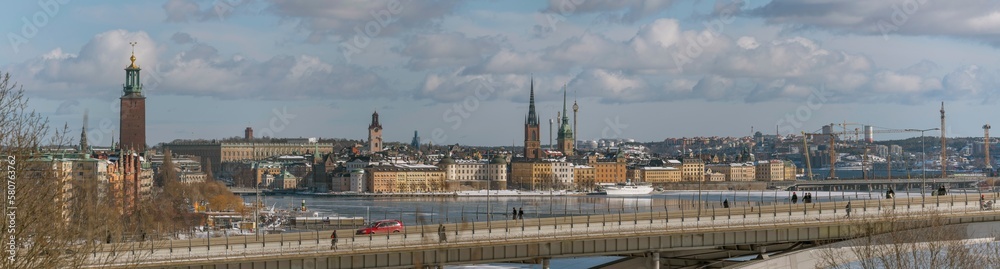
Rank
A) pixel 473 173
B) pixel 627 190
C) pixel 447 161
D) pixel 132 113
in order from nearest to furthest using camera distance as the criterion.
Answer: pixel 132 113
pixel 627 190
pixel 447 161
pixel 473 173

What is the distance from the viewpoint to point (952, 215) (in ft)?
141

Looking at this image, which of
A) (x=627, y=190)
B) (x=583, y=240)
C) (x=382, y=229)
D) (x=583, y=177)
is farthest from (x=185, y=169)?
(x=583, y=240)

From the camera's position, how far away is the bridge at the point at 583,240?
29562mm

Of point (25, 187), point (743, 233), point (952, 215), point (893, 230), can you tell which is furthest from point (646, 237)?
point (25, 187)

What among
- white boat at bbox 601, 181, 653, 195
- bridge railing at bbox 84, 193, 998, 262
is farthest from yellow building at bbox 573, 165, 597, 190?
bridge railing at bbox 84, 193, 998, 262

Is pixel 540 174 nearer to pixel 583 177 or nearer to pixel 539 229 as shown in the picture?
pixel 583 177

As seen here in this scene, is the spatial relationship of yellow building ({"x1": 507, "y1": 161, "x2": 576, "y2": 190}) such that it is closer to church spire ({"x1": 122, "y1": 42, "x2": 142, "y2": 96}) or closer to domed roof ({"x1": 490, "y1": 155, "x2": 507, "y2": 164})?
domed roof ({"x1": 490, "y1": 155, "x2": 507, "y2": 164})

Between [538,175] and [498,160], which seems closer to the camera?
[498,160]

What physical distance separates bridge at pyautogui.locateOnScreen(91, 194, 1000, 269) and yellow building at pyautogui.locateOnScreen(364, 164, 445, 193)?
421 feet

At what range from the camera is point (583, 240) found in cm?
3494

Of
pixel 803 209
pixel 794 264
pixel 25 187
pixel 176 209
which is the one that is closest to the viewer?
pixel 25 187

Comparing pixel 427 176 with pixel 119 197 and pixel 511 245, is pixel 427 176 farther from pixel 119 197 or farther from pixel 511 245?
pixel 511 245

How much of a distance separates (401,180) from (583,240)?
13937 centimetres

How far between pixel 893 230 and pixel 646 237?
5792mm
